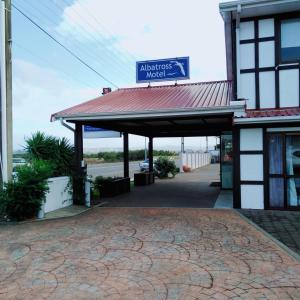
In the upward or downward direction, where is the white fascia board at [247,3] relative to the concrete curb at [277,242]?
upward

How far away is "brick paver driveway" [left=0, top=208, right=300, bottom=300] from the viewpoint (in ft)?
13.7

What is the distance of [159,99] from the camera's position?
11375 mm

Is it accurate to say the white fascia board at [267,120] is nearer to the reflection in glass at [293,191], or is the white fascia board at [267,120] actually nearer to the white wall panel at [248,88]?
the white wall panel at [248,88]

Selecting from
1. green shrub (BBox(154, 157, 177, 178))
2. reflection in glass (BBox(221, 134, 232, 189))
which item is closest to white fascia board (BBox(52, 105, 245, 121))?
reflection in glass (BBox(221, 134, 232, 189))

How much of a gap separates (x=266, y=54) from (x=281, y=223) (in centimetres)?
453

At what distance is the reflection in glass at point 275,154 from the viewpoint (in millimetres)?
9188

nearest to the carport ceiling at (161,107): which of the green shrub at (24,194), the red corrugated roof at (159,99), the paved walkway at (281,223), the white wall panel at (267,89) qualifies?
the red corrugated roof at (159,99)

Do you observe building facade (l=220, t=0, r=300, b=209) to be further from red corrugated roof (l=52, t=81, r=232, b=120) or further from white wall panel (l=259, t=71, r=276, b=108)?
red corrugated roof (l=52, t=81, r=232, b=120)

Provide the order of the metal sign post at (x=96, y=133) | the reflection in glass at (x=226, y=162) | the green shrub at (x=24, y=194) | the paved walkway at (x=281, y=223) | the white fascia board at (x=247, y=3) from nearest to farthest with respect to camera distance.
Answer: the paved walkway at (x=281, y=223) → the green shrub at (x=24, y=194) → the white fascia board at (x=247, y=3) → the reflection in glass at (x=226, y=162) → the metal sign post at (x=96, y=133)

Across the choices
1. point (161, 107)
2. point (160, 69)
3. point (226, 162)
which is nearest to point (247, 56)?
point (161, 107)

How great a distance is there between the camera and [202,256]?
5.39 metres

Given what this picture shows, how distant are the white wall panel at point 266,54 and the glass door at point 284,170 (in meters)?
1.90

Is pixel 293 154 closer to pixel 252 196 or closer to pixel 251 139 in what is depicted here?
pixel 251 139

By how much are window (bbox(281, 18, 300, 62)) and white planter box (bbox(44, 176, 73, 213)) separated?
6863 mm
